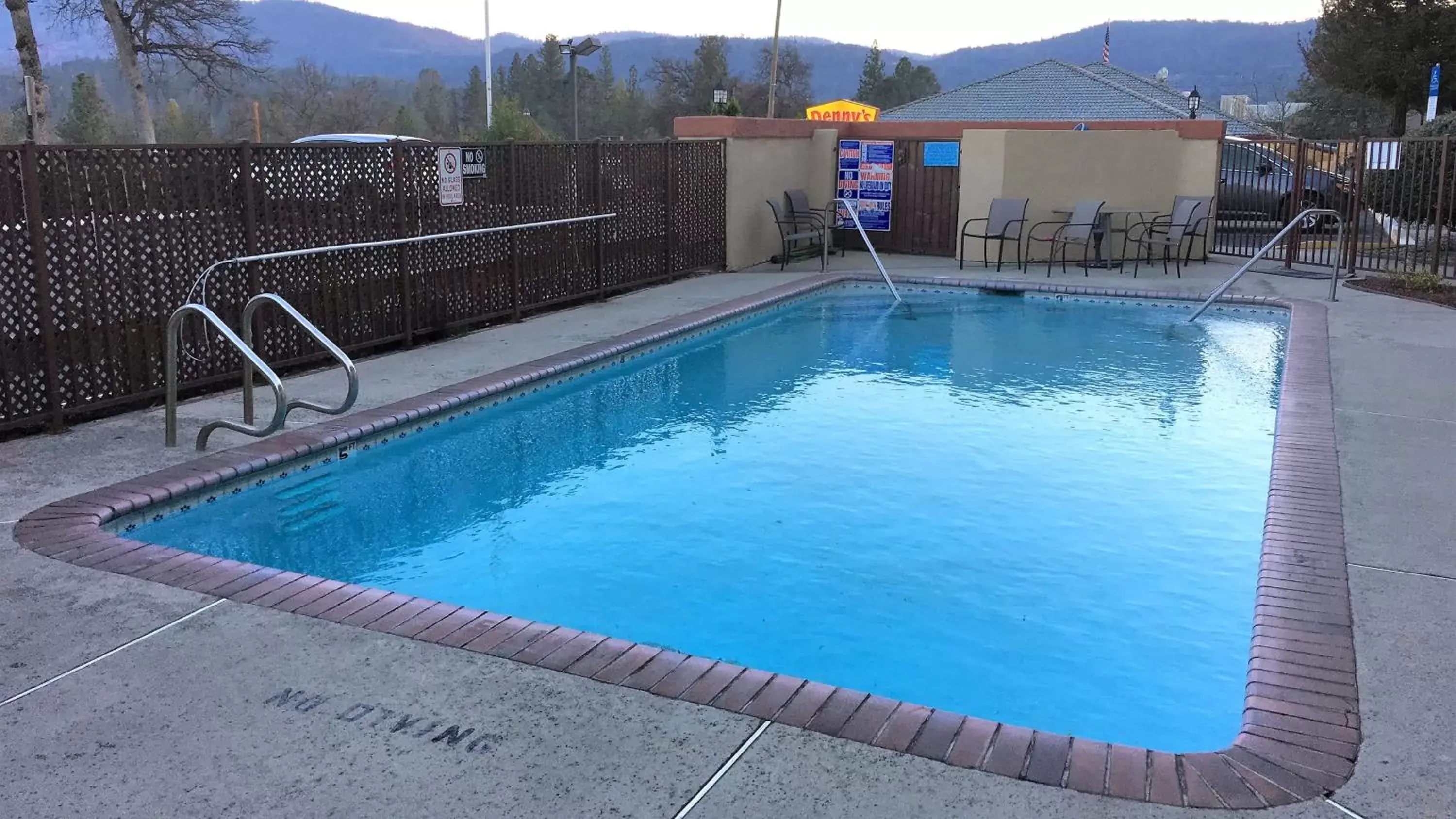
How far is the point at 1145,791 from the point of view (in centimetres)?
267

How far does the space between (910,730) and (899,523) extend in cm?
240

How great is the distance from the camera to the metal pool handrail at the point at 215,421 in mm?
5113

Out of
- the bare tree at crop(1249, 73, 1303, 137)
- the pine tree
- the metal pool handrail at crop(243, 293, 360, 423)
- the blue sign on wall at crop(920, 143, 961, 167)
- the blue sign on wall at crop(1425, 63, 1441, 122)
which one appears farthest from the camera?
the pine tree

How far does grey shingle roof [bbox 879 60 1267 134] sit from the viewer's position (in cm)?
3781

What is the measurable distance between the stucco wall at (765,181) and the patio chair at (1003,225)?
2.22 m

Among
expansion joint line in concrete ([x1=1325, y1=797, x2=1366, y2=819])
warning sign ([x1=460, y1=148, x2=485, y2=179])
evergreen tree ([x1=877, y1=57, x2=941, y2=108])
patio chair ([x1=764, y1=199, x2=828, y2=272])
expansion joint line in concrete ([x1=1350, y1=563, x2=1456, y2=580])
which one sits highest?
evergreen tree ([x1=877, y1=57, x2=941, y2=108])

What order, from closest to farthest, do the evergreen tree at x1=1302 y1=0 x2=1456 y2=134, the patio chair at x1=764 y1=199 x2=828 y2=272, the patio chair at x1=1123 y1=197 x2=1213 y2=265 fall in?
the patio chair at x1=1123 y1=197 x2=1213 y2=265, the patio chair at x1=764 y1=199 x2=828 y2=272, the evergreen tree at x1=1302 y1=0 x2=1456 y2=134

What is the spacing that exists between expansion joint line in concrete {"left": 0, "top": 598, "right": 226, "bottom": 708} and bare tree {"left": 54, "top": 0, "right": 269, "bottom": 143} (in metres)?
21.7

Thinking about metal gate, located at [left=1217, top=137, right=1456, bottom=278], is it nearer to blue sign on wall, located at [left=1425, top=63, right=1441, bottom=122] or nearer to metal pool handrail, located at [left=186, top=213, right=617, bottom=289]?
blue sign on wall, located at [left=1425, top=63, right=1441, bottom=122]

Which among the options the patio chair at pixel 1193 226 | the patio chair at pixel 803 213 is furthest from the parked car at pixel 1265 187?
the patio chair at pixel 803 213

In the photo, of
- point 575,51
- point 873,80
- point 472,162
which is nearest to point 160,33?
point 575,51

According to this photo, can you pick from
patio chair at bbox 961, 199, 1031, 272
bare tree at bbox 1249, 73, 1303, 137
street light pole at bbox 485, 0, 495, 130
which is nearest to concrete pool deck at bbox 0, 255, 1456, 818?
patio chair at bbox 961, 199, 1031, 272

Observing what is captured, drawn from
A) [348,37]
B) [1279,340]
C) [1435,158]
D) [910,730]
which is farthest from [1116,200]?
[348,37]

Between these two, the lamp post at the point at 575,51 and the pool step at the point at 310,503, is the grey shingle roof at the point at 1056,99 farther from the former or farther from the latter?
the pool step at the point at 310,503
